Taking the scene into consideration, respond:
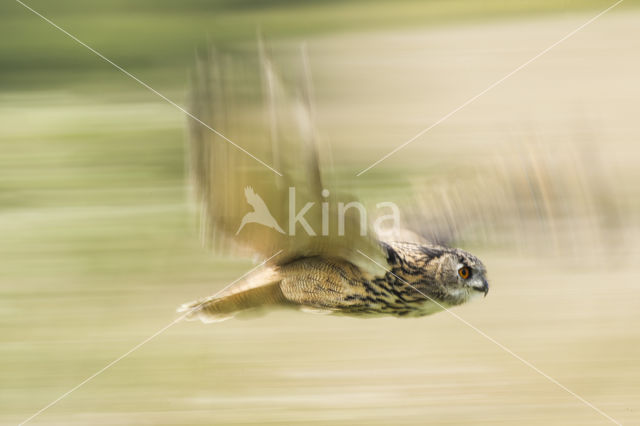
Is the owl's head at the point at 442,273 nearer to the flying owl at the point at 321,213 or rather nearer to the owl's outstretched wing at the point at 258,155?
the flying owl at the point at 321,213

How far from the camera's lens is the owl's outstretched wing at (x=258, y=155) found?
661mm

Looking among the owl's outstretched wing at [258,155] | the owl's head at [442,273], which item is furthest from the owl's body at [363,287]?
the owl's outstretched wing at [258,155]

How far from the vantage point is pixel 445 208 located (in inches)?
46.8

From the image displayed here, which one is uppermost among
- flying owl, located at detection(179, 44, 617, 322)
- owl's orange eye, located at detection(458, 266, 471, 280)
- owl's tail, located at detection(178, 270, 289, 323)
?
flying owl, located at detection(179, 44, 617, 322)

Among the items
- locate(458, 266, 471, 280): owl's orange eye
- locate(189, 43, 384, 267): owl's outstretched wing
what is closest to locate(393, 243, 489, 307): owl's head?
locate(458, 266, 471, 280): owl's orange eye

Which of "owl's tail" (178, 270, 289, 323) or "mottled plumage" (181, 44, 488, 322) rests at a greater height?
"mottled plumage" (181, 44, 488, 322)

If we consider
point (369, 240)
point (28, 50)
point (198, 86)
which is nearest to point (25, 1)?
point (28, 50)

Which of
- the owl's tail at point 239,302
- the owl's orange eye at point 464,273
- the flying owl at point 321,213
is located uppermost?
the flying owl at point 321,213

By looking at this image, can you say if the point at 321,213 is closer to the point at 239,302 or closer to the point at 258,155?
the point at 258,155

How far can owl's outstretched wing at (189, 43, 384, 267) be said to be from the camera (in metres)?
0.66

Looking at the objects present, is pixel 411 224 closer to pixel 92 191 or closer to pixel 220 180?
pixel 220 180

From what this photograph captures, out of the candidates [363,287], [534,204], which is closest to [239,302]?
[363,287]

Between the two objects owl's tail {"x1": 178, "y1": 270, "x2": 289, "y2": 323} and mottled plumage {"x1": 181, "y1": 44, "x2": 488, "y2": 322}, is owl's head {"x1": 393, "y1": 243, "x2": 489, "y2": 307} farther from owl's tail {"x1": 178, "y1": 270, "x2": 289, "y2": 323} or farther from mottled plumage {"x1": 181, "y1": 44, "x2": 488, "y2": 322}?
owl's tail {"x1": 178, "y1": 270, "x2": 289, "y2": 323}

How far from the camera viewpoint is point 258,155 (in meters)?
0.71
